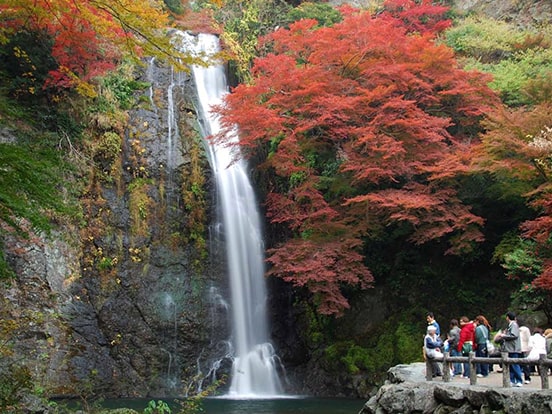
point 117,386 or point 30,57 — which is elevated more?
point 30,57

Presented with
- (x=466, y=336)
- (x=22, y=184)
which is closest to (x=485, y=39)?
(x=466, y=336)

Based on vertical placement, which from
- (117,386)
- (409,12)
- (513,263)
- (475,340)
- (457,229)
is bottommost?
(117,386)

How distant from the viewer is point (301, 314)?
18.6 metres

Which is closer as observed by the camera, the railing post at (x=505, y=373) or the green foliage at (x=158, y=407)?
the green foliage at (x=158, y=407)

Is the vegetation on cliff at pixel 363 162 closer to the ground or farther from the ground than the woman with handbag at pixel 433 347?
farther from the ground

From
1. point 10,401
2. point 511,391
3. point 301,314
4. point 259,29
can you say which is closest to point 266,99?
point 301,314

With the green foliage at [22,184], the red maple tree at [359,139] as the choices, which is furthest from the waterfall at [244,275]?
the green foliage at [22,184]

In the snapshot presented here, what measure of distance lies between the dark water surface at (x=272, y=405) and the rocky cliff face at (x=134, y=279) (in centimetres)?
134

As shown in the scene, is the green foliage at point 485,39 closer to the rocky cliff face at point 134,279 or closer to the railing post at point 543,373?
the rocky cliff face at point 134,279

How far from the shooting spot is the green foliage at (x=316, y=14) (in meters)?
26.5

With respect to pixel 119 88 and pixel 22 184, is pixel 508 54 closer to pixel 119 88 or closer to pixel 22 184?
pixel 119 88

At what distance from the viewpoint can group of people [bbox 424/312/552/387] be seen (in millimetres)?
8820

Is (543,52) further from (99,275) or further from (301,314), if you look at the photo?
(99,275)

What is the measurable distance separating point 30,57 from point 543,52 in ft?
59.6
